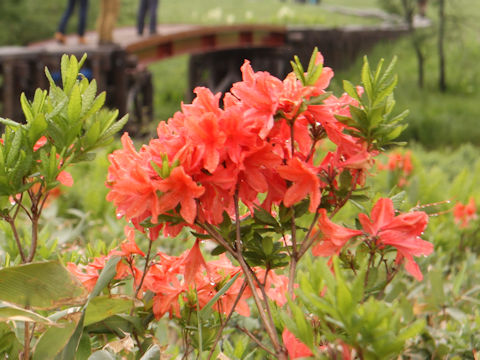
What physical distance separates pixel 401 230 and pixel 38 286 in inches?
19.3

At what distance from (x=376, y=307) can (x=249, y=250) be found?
0.99 ft

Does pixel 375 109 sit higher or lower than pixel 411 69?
higher

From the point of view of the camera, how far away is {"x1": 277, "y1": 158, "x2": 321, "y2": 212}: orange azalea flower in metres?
0.77

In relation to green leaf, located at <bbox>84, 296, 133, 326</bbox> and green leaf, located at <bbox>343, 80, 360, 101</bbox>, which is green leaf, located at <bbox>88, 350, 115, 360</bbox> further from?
green leaf, located at <bbox>343, 80, 360, 101</bbox>

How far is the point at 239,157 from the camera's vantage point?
78 cm

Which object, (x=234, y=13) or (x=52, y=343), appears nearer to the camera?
(x=52, y=343)

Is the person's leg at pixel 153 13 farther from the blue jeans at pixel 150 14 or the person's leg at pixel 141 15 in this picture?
the person's leg at pixel 141 15

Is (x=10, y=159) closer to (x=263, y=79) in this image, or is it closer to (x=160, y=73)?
(x=263, y=79)

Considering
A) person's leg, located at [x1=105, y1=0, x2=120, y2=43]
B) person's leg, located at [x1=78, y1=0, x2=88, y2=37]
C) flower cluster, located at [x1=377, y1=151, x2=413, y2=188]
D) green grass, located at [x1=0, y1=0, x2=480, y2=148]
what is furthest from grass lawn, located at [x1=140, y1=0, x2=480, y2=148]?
flower cluster, located at [x1=377, y1=151, x2=413, y2=188]

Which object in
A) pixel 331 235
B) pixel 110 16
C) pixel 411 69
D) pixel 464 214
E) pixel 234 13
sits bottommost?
pixel 411 69

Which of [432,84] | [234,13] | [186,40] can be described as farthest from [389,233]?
[234,13]

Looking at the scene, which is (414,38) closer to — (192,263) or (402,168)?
(402,168)

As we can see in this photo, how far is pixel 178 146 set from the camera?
81 cm

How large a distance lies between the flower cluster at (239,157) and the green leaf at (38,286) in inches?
4.7
